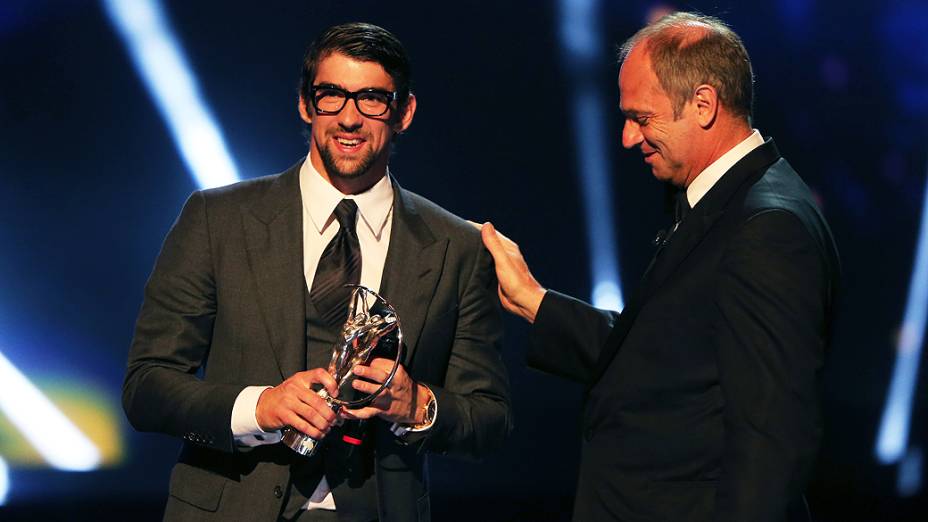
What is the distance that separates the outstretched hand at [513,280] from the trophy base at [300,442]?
1.76ft

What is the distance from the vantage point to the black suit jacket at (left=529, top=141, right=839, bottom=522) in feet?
5.78

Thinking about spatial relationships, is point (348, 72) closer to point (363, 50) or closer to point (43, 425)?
point (363, 50)

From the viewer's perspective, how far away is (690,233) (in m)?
2.00

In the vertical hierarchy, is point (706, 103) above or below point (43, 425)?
above

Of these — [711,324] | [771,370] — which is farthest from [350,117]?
[771,370]

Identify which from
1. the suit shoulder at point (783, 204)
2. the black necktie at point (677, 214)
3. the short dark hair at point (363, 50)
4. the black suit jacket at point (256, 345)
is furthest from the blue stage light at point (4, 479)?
the suit shoulder at point (783, 204)

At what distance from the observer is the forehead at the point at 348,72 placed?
2.43 meters

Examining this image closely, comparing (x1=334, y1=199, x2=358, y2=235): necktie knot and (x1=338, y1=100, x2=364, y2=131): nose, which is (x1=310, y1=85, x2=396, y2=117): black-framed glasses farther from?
(x1=334, y1=199, x2=358, y2=235): necktie knot

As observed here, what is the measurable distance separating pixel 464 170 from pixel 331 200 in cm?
194

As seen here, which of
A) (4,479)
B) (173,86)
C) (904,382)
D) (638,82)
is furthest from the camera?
(904,382)

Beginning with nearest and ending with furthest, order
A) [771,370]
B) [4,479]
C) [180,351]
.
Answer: [771,370], [180,351], [4,479]

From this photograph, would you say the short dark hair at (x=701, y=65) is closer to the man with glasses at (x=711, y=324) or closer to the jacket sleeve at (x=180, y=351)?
the man with glasses at (x=711, y=324)

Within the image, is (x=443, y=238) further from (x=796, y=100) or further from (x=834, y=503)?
(x=834, y=503)

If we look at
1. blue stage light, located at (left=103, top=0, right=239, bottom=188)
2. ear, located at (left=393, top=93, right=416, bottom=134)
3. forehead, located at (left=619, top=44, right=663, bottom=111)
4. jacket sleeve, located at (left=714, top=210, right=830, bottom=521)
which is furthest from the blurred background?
jacket sleeve, located at (left=714, top=210, right=830, bottom=521)
